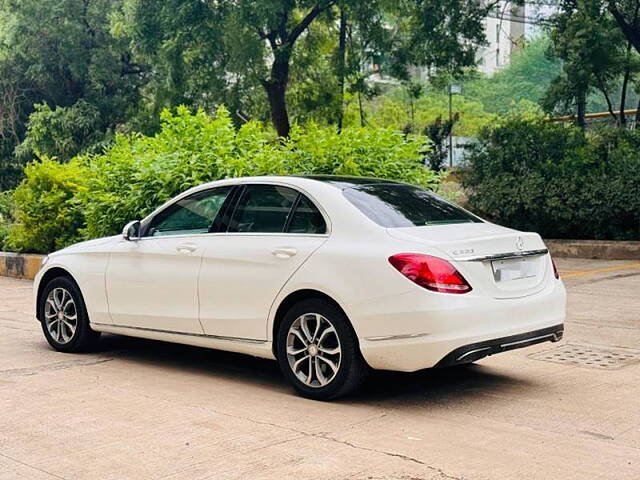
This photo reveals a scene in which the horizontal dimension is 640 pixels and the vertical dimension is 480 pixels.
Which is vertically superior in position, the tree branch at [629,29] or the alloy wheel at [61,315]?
the tree branch at [629,29]

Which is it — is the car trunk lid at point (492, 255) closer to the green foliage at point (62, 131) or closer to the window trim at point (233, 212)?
the window trim at point (233, 212)

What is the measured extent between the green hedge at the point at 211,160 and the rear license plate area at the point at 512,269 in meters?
4.75

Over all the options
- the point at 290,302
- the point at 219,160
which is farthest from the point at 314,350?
the point at 219,160

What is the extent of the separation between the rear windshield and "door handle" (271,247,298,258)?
56cm

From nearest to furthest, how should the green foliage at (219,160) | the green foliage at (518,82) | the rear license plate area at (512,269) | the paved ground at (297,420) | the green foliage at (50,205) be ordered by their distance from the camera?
the paved ground at (297,420) → the rear license plate area at (512,269) → the green foliage at (219,160) → the green foliage at (50,205) → the green foliage at (518,82)

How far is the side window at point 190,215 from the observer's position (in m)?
7.18

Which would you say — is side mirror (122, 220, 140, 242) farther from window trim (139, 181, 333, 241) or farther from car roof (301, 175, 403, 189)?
car roof (301, 175, 403, 189)

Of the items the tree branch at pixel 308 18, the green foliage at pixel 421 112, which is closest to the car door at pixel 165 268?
the tree branch at pixel 308 18

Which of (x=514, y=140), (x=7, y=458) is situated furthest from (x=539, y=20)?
(x=7, y=458)

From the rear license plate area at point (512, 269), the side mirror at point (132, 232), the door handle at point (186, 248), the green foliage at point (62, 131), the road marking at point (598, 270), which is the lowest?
the road marking at point (598, 270)

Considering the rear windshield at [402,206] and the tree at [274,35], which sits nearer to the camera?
the rear windshield at [402,206]

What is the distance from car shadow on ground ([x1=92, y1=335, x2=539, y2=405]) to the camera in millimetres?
6281

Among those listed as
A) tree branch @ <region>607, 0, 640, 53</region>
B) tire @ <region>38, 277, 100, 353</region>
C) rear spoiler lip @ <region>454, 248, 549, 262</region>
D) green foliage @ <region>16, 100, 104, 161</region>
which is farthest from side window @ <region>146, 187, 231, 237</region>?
green foliage @ <region>16, 100, 104, 161</region>

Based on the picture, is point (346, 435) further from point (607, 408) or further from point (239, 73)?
point (239, 73)
